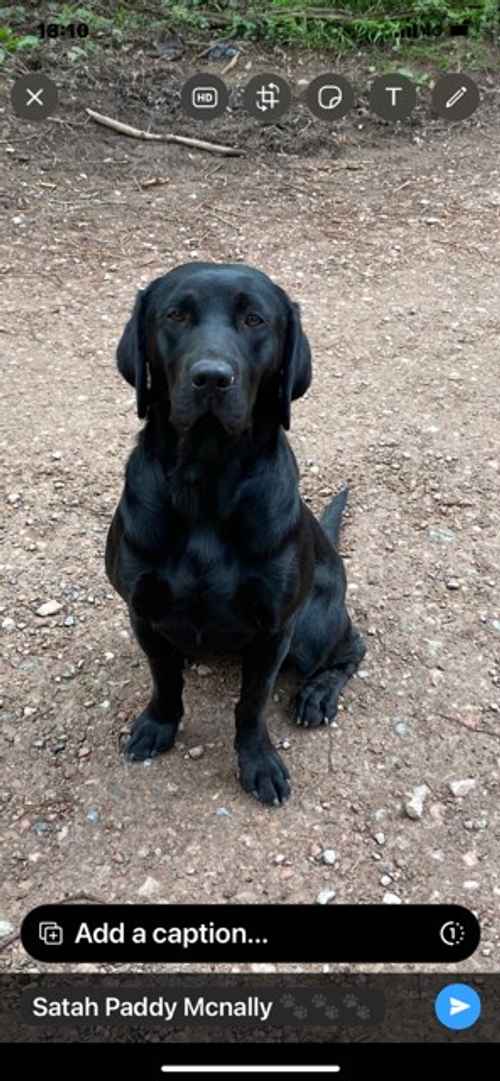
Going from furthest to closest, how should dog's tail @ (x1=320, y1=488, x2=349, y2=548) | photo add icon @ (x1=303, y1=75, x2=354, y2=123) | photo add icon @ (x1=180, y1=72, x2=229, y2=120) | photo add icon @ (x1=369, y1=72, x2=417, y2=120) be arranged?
photo add icon @ (x1=369, y1=72, x2=417, y2=120), photo add icon @ (x1=303, y1=75, x2=354, y2=123), photo add icon @ (x1=180, y1=72, x2=229, y2=120), dog's tail @ (x1=320, y1=488, x2=349, y2=548)

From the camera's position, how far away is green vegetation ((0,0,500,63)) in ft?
22.3

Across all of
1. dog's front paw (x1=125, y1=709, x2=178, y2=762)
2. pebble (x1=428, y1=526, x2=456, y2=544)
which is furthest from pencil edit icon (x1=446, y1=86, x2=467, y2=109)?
dog's front paw (x1=125, y1=709, x2=178, y2=762)

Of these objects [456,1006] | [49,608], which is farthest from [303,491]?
[456,1006]

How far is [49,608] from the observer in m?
3.18

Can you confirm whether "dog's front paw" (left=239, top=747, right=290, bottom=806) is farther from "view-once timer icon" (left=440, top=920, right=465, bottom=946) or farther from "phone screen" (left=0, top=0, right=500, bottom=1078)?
"view-once timer icon" (left=440, top=920, right=465, bottom=946)

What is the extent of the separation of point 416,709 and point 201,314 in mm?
1486

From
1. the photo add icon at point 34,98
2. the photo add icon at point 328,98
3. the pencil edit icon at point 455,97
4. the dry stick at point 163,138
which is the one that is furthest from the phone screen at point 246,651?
the pencil edit icon at point 455,97

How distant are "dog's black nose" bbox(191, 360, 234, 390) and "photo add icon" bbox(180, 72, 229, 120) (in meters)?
5.13

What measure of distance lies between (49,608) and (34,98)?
4.49 m

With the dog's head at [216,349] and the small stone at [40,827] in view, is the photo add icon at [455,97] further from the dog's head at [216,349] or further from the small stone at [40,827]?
the small stone at [40,827]

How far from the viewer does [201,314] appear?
6.77 ft

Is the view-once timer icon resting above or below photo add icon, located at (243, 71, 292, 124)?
below

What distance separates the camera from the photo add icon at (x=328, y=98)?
21.4ft
